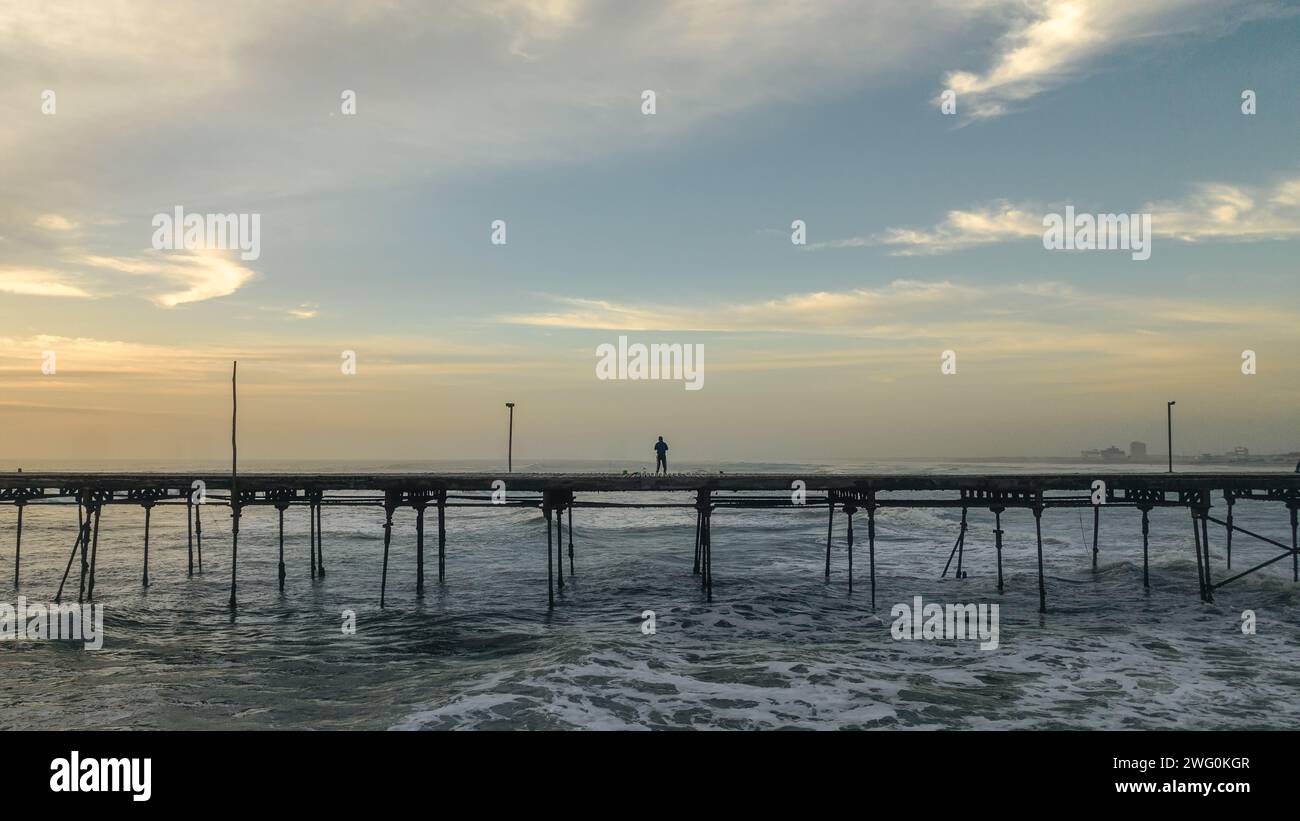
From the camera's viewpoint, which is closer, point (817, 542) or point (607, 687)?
point (607, 687)

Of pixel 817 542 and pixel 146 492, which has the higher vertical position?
pixel 146 492

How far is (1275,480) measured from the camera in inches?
1178

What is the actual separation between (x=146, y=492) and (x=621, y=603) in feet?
67.4

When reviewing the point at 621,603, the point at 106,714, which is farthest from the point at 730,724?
the point at 621,603

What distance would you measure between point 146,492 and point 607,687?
24857mm

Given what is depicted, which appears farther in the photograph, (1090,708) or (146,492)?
(146,492)
